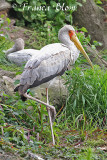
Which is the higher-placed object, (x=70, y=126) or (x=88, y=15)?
(x=88, y=15)

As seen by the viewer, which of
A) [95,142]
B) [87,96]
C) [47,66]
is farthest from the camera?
[87,96]

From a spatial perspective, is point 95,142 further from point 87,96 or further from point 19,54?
point 19,54

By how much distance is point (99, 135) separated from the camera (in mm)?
4625

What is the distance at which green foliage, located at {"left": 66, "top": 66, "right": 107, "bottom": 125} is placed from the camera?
17.5 ft

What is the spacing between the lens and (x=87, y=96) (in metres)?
5.39

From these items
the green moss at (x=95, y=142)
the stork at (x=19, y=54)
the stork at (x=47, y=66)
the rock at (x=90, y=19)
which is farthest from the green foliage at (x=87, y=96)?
the rock at (x=90, y=19)

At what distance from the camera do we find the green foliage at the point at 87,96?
5332 millimetres

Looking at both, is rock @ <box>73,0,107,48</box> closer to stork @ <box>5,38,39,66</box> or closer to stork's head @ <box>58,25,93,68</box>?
stork @ <box>5,38,39,66</box>

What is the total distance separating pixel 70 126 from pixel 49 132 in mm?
686

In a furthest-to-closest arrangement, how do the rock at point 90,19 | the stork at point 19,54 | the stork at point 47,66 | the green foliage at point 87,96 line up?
the rock at point 90,19 < the stork at point 19,54 < the green foliage at point 87,96 < the stork at point 47,66

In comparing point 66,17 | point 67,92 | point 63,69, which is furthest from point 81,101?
point 66,17

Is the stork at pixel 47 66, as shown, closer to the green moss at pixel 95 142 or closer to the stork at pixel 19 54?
the green moss at pixel 95 142

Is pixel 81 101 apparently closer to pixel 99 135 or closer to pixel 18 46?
pixel 99 135

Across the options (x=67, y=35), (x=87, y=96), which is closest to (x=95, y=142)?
(x=87, y=96)
